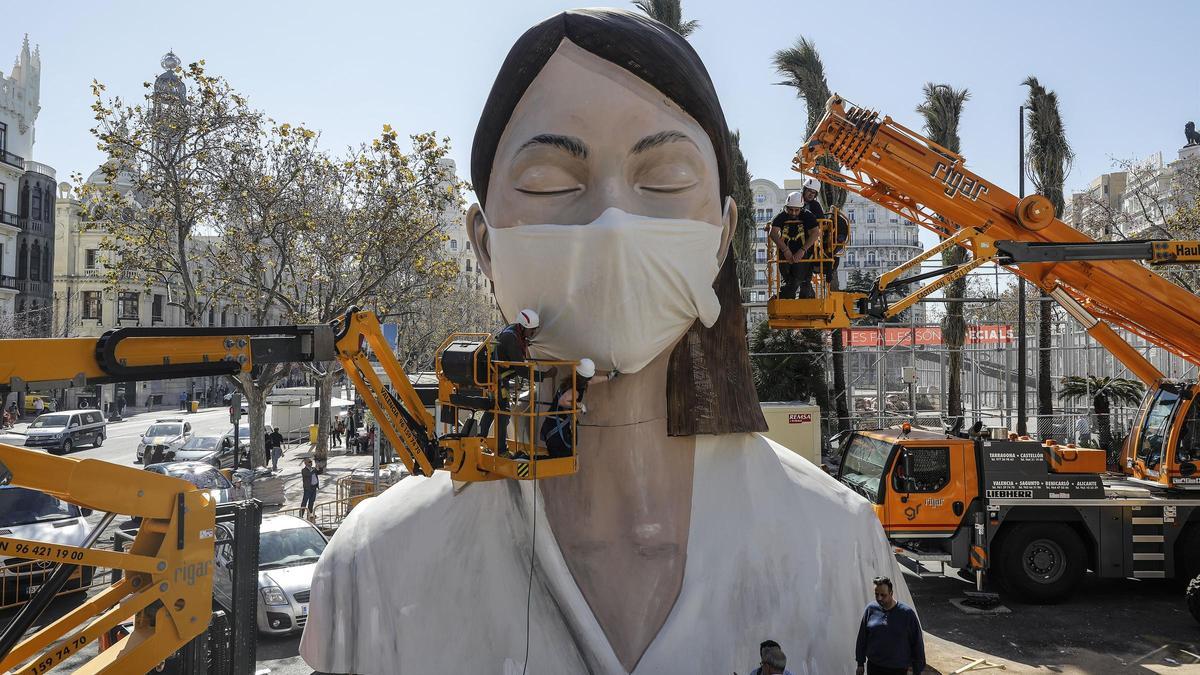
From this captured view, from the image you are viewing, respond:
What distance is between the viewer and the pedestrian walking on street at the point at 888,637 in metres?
3.55

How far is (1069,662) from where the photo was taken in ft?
27.4

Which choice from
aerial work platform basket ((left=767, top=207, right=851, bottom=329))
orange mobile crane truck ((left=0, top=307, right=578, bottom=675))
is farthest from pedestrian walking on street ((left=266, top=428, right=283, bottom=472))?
aerial work platform basket ((left=767, top=207, right=851, bottom=329))

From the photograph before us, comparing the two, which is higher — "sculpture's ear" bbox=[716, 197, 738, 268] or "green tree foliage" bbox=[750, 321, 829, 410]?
"sculpture's ear" bbox=[716, 197, 738, 268]

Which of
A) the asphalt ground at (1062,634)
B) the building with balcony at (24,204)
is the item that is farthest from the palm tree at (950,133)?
the building with balcony at (24,204)

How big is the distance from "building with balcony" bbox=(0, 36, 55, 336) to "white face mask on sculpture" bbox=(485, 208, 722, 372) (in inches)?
1591

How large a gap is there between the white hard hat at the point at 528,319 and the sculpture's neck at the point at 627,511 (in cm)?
39

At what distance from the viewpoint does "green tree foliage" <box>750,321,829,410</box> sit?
21062 mm

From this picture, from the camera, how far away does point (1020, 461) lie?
10492 mm

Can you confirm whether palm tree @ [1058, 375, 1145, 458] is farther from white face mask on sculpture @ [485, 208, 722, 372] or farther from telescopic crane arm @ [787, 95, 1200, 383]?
white face mask on sculpture @ [485, 208, 722, 372]

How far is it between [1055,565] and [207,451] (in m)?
20.8

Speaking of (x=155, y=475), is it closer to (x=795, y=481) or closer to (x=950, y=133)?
(x=795, y=481)

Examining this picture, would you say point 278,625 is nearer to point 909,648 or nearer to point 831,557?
point 909,648

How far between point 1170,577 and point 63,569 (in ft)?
39.5

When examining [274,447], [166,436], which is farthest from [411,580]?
[166,436]
